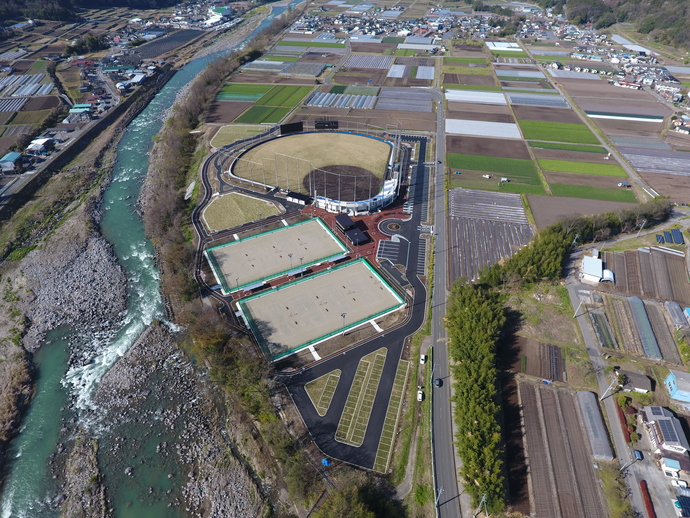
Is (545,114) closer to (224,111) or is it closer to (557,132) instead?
(557,132)

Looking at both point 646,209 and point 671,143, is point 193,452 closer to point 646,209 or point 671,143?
point 646,209

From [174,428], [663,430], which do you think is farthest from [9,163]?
[663,430]

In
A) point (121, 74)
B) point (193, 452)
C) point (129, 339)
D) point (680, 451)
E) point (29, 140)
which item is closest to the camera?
point (680, 451)

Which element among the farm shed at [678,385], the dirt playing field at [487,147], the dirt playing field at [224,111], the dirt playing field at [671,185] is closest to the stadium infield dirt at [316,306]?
the farm shed at [678,385]

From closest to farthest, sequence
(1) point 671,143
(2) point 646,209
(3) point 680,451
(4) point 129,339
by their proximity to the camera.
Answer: (3) point 680,451
(4) point 129,339
(2) point 646,209
(1) point 671,143

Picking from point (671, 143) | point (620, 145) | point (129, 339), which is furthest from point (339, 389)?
point (671, 143)

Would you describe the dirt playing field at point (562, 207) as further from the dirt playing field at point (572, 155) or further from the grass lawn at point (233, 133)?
the grass lawn at point (233, 133)

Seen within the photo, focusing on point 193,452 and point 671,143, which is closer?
point 193,452

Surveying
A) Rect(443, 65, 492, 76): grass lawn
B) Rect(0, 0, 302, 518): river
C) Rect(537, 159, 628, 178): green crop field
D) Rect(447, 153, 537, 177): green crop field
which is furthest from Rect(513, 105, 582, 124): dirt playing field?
Rect(0, 0, 302, 518): river
